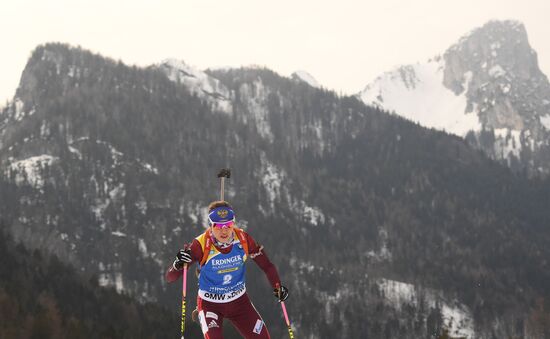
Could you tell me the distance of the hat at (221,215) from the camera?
13.7m

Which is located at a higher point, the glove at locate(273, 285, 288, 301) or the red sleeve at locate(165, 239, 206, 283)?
the red sleeve at locate(165, 239, 206, 283)

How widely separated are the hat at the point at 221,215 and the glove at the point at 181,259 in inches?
35.2

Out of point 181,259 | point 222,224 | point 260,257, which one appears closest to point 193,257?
point 181,259

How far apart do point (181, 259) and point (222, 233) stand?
42.6 inches

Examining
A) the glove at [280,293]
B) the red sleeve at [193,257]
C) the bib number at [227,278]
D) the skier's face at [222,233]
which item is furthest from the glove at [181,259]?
the glove at [280,293]

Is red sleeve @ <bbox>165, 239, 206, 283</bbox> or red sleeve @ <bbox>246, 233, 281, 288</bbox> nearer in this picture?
red sleeve @ <bbox>165, 239, 206, 283</bbox>

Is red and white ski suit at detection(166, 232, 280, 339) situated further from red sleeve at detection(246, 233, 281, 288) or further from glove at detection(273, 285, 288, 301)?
glove at detection(273, 285, 288, 301)

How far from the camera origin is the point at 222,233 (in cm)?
1383

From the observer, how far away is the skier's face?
45.3ft

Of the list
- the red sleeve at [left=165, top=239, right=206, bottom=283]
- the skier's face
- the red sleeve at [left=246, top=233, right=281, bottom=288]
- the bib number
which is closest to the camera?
the red sleeve at [left=165, top=239, right=206, bottom=283]

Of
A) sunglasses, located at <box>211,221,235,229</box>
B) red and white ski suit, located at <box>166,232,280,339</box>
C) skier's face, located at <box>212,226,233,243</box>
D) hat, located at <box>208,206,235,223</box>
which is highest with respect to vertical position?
hat, located at <box>208,206,235,223</box>

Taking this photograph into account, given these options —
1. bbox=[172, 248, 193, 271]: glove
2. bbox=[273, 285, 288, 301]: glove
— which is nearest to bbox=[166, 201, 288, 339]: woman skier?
bbox=[273, 285, 288, 301]: glove

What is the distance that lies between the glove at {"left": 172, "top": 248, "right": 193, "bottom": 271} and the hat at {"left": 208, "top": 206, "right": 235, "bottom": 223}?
0.89m

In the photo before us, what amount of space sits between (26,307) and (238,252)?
430ft
